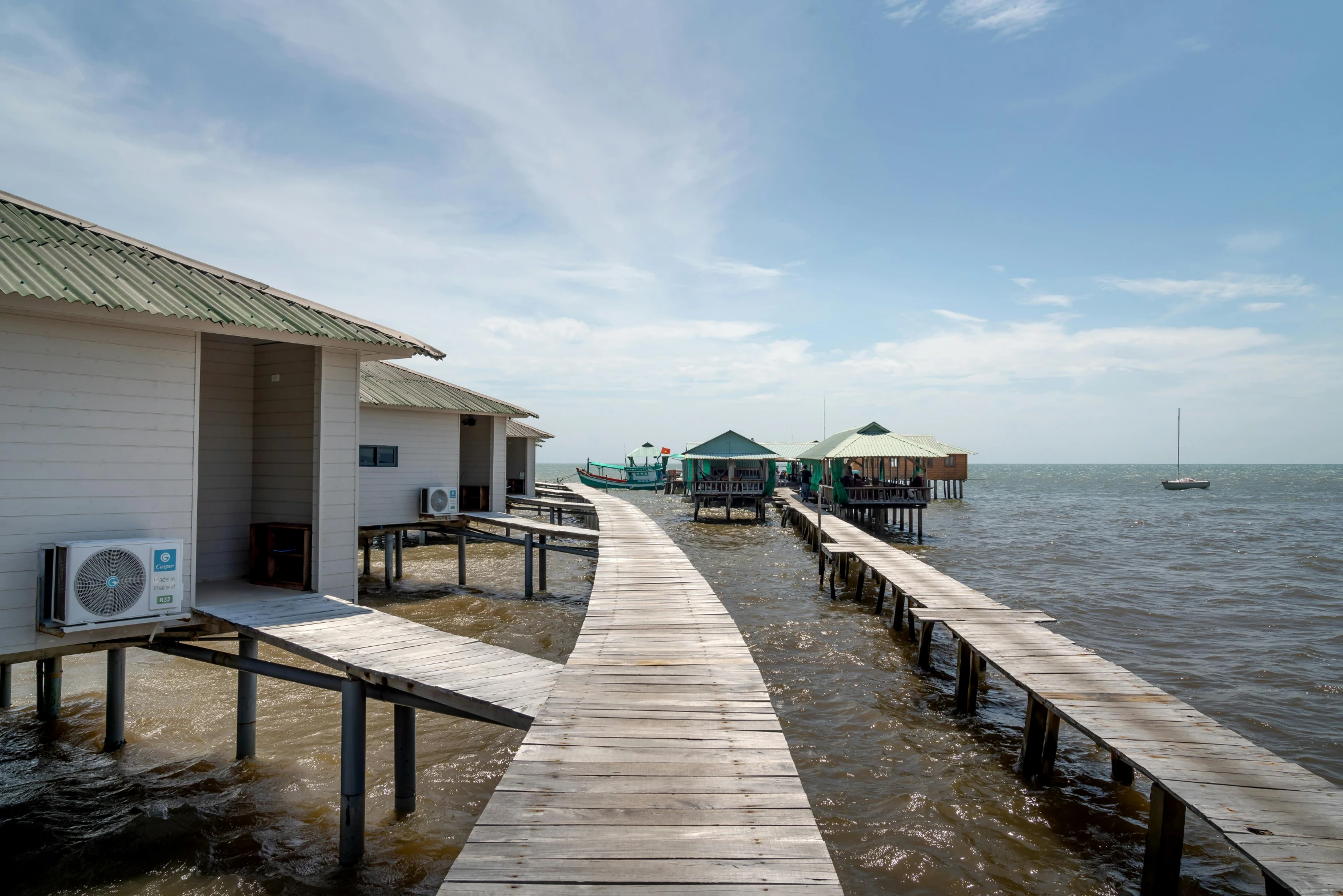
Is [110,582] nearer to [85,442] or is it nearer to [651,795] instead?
[85,442]

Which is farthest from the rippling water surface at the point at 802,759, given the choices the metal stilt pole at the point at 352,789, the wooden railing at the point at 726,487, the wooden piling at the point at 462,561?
the wooden railing at the point at 726,487

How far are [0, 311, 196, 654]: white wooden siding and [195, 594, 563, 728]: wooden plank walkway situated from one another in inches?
38.8

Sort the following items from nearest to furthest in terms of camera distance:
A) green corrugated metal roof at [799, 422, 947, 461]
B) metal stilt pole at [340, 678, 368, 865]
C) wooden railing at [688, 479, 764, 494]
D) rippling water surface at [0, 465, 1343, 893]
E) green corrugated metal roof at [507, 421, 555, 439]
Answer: metal stilt pole at [340, 678, 368, 865], rippling water surface at [0, 465, 1343, 893], green corrugated metal roof at [507, 421, 555, 439], green corrugated metal roof at [799, 422, 947, 461], wooden railing at [688, 479, 764, 494]

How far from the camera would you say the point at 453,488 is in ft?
55.5

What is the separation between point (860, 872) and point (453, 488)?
43.9 feet

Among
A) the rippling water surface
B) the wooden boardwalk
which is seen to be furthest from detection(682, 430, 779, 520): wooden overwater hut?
the wooden boardwalk

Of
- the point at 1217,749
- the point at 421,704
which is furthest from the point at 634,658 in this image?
the point at 1217,749

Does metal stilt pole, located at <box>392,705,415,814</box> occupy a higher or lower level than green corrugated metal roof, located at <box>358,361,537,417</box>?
lower

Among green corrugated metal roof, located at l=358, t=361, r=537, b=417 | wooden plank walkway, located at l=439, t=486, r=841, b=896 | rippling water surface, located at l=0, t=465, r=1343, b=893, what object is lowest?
rippling water surface, located at l=0, t=465, r=1343, b=893

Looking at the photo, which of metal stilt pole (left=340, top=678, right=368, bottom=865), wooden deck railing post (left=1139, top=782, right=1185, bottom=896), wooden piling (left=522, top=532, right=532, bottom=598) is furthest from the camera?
wooden piling (left=522, top=532, right=532, bottom=598)

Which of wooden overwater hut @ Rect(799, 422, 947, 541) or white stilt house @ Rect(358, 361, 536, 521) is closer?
white stilt house @ Rect(358, 361, 536, 521)

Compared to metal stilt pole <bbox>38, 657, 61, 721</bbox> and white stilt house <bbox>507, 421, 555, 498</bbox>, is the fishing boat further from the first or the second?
metal stilt pole <bbox>38, 657, 61, 721</bbox>

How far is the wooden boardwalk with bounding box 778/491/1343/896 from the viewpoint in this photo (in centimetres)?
445

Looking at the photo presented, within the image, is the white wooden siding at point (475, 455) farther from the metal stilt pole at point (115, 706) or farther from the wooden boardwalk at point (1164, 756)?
the wooden boardwalk at point (1164, 756)
